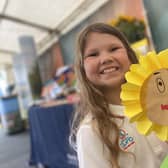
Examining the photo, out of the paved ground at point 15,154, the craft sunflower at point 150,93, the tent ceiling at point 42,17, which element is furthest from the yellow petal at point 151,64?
the tent ceiling at point 42,17

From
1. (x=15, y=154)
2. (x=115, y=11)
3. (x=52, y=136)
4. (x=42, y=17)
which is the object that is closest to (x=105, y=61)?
(x=52, y=136)

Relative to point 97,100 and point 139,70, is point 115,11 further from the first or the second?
point 139,70

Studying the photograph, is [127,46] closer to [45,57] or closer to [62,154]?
[62,154]

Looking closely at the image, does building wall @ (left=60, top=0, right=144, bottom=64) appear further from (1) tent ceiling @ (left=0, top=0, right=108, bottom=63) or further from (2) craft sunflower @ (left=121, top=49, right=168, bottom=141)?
(2) craft sunflower @ (left=121, top=49, right=168, bottom=141)

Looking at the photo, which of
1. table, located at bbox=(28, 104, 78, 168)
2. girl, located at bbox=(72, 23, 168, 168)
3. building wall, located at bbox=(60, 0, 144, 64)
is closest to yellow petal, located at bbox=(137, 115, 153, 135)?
girl, located at bbox=(72, 23, 168, 168)

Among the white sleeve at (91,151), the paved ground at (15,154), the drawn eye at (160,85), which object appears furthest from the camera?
the paved ground at (15,154)

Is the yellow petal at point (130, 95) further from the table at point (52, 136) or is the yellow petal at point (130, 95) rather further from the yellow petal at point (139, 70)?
the table at point (52, 136)

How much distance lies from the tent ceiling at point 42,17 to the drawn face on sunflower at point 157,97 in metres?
3.30

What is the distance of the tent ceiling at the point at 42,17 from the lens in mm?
3904

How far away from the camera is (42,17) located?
4.41 meters

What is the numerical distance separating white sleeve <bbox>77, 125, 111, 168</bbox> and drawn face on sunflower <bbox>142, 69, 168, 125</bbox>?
172 millimetres

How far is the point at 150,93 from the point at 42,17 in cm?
419

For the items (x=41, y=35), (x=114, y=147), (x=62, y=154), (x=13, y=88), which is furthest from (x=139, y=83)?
(x=13, y=88)

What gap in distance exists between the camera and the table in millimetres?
2129
